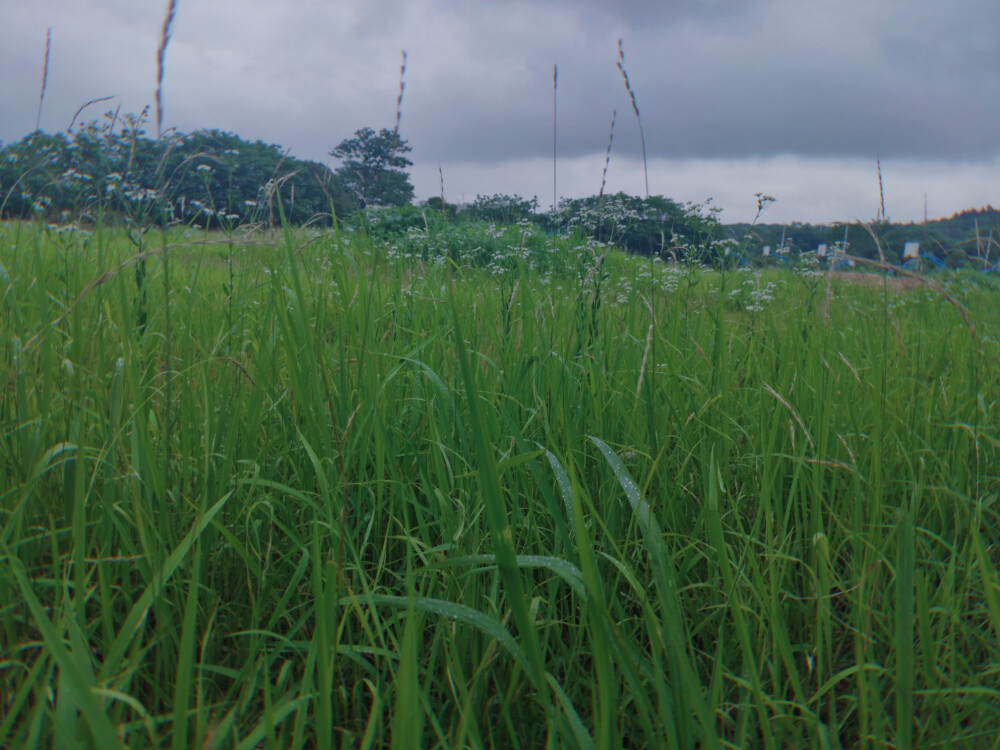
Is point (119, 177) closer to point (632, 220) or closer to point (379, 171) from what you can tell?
point (379, 171)

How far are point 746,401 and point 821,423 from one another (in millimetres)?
336

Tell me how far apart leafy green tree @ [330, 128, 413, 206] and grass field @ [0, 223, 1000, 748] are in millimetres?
509

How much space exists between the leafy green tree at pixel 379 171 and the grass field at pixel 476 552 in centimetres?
51

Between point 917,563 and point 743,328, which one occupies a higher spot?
point 743,328

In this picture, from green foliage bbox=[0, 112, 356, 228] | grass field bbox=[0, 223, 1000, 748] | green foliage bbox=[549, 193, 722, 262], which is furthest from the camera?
green foliage bbox=[549, 193, 722, 262]

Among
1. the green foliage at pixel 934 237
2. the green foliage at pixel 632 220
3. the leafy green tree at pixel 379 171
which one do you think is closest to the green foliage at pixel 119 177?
the leafy green tree at pixel 379 171

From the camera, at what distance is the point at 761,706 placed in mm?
809

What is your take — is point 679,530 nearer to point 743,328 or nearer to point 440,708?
point 440,708

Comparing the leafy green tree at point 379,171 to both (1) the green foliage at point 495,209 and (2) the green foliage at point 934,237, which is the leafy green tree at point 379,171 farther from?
(2) the green foliage at point 934,237

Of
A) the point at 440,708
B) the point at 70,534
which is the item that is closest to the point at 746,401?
the point at 440,708

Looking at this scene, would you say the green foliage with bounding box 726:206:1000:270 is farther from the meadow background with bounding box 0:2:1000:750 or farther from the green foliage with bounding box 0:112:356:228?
the green foliage with bounding box 0:112:356:228

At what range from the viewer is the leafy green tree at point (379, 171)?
1.74 meters

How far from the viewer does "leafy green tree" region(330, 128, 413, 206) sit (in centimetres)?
174

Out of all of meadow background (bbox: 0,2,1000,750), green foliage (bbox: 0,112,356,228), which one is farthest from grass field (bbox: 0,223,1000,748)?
green foliage (bbox: 0,112,356,228)
